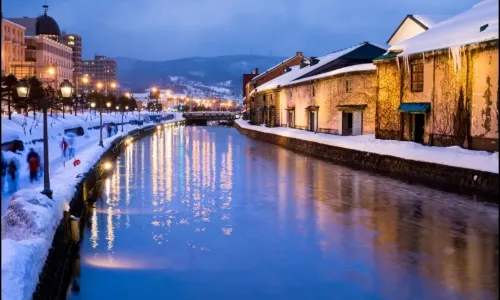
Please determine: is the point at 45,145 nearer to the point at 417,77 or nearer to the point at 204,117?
the point at 417,77

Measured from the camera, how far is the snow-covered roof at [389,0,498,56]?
1022 inches

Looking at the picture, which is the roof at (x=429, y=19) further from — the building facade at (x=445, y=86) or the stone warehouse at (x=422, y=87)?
the building facade at (x=445, y=86)

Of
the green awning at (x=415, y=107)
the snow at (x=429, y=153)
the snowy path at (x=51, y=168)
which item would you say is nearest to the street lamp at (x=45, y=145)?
the snowy path at (x=51, y=168)

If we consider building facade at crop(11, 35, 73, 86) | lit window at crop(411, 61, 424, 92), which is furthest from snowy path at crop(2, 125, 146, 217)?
building facade at crop(11, 35, 73, 86)

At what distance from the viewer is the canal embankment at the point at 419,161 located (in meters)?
21.6

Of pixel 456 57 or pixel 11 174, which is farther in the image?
pixel 456 57

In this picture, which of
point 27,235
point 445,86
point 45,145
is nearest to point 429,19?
point 445,86

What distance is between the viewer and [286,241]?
1488 cm

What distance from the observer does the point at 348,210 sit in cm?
1944

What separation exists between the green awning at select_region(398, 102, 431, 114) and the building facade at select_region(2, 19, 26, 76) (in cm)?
7973

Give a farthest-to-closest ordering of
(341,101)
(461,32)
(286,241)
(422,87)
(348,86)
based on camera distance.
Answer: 1. (341,101)
2. (348,86)
3. (422,87)
4. (461,32)
5. (286,241)

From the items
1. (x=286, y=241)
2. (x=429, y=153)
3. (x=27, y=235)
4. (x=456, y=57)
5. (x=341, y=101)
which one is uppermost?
(x=456, y=57)

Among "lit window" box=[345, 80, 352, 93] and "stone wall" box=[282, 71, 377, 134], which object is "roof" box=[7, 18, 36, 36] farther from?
"lit window" box=[345, 80, 352, 93]

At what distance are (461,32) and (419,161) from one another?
799cm
